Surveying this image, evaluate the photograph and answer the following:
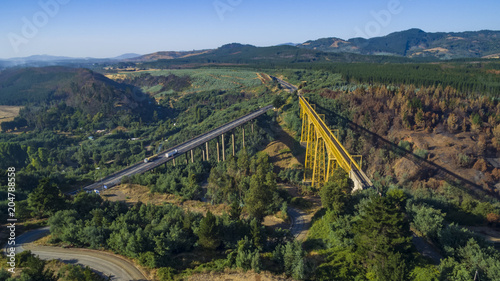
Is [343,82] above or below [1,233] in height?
above

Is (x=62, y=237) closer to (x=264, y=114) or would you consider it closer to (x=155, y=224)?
(x=155, y=224)

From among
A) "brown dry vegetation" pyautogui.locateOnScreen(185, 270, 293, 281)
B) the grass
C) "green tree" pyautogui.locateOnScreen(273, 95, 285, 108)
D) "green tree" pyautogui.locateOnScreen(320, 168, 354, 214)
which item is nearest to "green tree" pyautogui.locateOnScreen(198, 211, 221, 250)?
"brown dry vegetation" pyautogui.locateOnScreen(185, 270, 293, 281)

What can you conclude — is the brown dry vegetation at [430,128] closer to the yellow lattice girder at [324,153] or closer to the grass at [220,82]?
the yellow lattice girder at [324,153]

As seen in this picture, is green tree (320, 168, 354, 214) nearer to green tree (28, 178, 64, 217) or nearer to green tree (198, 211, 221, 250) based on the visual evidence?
green tree (198, 211, 221, 250)

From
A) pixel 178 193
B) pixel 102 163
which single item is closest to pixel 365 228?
pixel 178 193

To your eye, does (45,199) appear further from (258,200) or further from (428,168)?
(428,168)

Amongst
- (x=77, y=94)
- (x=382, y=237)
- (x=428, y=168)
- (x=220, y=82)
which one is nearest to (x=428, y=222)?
(x=382, y=237)
